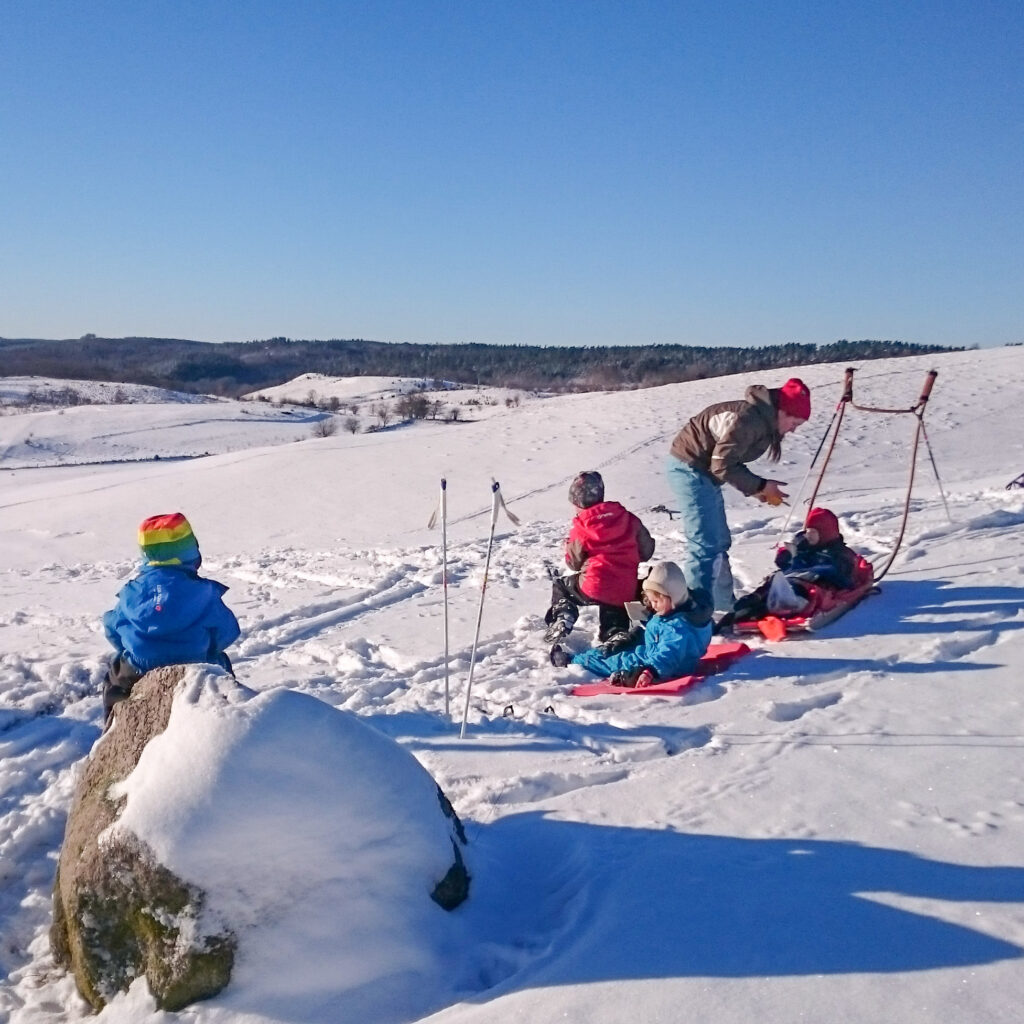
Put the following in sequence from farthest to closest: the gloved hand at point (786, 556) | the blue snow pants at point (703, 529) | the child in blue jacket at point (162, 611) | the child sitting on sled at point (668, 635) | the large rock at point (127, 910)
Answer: the gloved hand at point (786, 556), the blue snow pants at point (703, 529), the child sitting on sled at point (668, 635), the child in blue jacket at point (162, 611), the large rock at point (127, 910)

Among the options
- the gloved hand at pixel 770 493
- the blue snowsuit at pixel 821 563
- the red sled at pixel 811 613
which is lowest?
the red sled at pixel 811 613

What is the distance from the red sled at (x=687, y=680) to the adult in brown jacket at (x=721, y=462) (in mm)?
756

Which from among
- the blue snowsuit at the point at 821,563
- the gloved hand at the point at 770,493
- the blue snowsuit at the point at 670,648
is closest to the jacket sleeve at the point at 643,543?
the gloved hand at the point at 770,493

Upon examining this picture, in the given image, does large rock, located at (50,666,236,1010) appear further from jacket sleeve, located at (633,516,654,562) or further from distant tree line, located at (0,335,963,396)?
distant tree line, located at (0,335,963,396)

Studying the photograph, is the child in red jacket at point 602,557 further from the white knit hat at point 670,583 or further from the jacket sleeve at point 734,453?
the white knit hat at point 670,583

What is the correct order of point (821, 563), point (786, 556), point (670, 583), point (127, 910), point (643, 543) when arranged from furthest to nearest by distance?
point (786, 556)
point (821, 563)
point (643, 543)
point (670, 583)
point (127, 910)

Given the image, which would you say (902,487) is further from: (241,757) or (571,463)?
(241,757)

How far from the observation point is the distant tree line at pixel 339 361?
105562 mm

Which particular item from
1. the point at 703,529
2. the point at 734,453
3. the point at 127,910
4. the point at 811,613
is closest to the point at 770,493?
the point at 734,453

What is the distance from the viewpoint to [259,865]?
3.44 m

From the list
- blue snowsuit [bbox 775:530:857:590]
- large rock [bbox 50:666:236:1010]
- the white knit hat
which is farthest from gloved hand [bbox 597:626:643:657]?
large rock [bbox 50:666:236:1010]

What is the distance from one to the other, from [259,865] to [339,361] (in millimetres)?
153968

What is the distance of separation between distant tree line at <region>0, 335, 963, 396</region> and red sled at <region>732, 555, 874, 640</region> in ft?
272

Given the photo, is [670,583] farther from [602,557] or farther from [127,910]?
[127,910]
